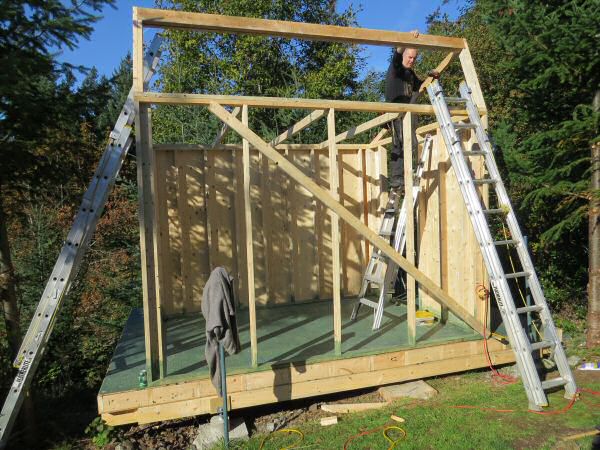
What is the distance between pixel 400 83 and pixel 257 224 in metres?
2.80

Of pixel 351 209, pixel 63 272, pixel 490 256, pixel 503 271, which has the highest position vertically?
pixel 351 209

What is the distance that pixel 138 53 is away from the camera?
12.1 ft

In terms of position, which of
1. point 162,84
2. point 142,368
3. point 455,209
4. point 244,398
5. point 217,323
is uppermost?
point 162,84

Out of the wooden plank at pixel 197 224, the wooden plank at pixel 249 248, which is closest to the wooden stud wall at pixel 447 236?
the wooden plank at pixel 249 248

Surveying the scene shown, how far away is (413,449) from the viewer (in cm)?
328

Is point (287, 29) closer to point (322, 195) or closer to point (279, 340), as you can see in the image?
point (322, 195)

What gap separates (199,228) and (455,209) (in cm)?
345

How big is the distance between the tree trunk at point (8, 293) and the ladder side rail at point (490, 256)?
181 inches

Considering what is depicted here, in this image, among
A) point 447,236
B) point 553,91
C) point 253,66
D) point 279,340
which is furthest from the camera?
point 253,66

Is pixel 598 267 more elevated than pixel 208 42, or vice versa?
pixel 208 42

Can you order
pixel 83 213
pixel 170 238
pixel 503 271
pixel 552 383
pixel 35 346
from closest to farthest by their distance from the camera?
pixel 35 346 < pixel 83 213 < pixel 552 383 < pixel 503 271 < pixel 170 238

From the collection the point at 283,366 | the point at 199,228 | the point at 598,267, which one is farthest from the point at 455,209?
the point at 199,228

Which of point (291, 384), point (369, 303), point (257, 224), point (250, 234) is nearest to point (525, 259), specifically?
point (369, 303)

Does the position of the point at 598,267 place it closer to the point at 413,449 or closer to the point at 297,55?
the point at 413,449
